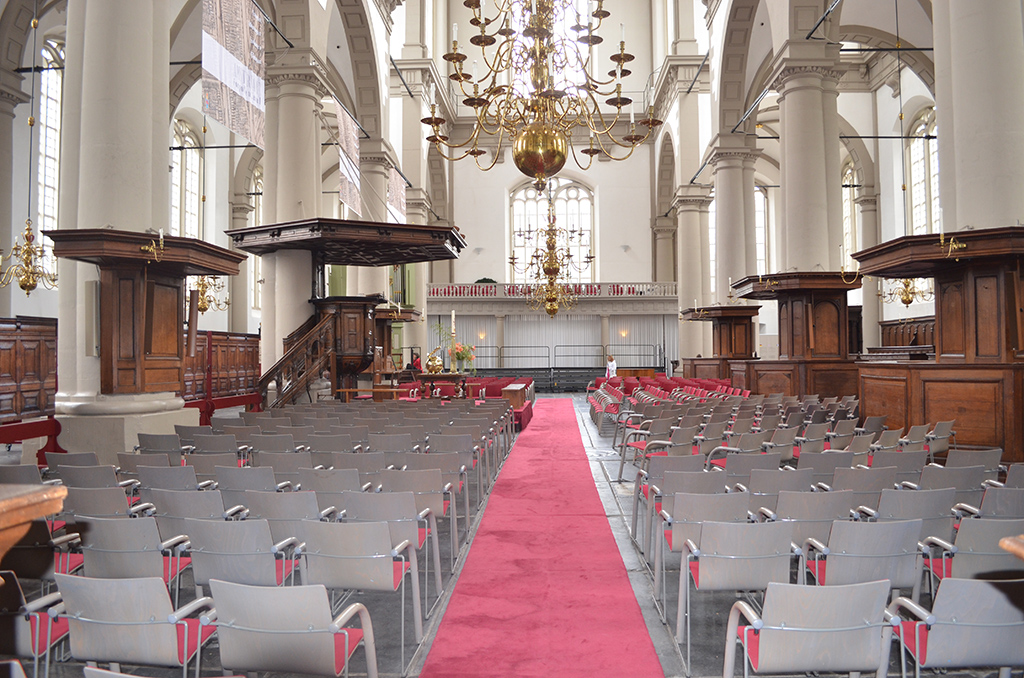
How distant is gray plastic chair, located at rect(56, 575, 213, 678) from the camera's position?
2467mm

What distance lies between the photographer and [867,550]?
323cm

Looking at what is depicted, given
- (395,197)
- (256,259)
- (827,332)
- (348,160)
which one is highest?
(395,197)

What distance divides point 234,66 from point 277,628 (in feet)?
34.9

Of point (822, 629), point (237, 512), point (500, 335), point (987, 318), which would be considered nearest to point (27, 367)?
point (237, 512)

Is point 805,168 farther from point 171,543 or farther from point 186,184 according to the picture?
point 186,184

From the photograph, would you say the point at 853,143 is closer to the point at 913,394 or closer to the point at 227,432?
the point at 913,394

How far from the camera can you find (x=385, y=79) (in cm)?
2088

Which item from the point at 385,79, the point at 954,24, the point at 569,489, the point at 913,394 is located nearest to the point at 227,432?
the point at 569,489

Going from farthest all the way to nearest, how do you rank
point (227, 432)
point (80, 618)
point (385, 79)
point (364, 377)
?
point (385, 79) → point (364, 377) → point (227, 432) → point (80, 618)

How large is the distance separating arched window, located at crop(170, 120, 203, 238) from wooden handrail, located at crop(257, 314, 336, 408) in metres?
11.5

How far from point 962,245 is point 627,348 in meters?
24.7

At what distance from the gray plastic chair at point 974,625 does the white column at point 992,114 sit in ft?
24.8

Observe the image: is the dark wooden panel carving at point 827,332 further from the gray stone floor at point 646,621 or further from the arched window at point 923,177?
the arched window at point 923,177

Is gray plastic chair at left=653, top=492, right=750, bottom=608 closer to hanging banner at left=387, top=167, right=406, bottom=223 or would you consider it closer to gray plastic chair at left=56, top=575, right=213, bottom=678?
gray plastic chair at left=56, top=575, right=213, bottom=678
